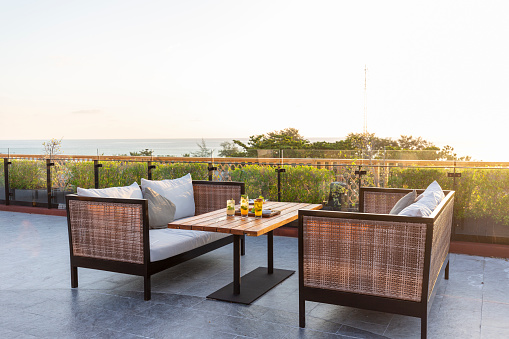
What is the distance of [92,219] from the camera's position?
3604 mm

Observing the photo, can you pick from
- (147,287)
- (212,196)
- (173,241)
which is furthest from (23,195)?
(147,287)

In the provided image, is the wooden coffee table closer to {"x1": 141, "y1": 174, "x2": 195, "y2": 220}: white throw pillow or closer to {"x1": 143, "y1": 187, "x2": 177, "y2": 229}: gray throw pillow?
{"x1": 143, "y1": 187, "x2": 177, "y2": 229}: gray throw pillow

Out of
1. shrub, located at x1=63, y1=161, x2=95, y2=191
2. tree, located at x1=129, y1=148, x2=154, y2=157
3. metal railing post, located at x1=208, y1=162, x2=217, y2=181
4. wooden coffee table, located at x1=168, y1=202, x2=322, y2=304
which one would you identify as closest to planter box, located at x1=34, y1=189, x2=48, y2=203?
shrub, located at x1=63, y1=161, x2=95, y2=191

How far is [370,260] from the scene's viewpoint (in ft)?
8.76

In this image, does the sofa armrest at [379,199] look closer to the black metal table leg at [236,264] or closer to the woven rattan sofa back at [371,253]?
the woven rattan sofa back at [371,253]

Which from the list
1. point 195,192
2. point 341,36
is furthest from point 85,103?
point 195,192

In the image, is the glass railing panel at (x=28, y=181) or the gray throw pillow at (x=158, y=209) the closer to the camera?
the gray throw pillow at (x=158, y=209)

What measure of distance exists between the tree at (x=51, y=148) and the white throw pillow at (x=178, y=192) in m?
4.34

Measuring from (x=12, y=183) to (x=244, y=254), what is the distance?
572cm

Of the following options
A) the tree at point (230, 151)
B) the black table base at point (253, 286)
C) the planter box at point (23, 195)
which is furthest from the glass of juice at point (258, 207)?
the planter box at point (23, 195)

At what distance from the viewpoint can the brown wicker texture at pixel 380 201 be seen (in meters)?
4.17

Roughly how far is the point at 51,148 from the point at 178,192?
4.59 m

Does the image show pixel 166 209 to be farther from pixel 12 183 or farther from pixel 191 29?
pixel 191 29

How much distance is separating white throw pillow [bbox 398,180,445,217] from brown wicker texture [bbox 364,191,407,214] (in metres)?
0.56
